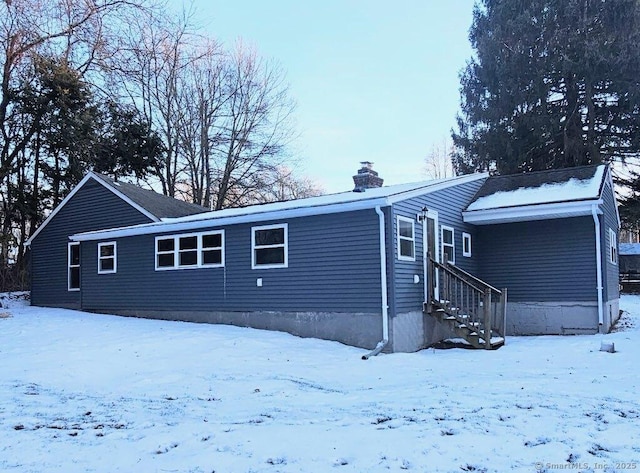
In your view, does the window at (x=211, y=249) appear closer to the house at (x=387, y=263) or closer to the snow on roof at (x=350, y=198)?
the house at (x=387, y=263)

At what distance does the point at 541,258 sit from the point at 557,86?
595 inches

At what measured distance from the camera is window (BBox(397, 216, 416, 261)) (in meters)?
10.5

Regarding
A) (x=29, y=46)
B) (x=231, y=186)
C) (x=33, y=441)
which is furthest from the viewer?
(x=231, y=186)

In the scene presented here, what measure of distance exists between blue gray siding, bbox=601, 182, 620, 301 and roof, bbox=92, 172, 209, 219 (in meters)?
12.0

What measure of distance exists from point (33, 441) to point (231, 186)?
25.9 meters

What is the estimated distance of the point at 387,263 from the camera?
1015 centimetres

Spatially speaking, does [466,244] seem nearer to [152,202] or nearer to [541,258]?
[541,258]

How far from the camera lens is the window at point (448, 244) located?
490 inches

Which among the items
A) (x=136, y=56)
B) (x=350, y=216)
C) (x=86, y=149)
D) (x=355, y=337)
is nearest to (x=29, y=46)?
(x=136, y=56)

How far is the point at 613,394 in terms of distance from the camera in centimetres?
596

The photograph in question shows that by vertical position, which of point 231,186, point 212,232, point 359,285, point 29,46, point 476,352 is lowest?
point 476,352

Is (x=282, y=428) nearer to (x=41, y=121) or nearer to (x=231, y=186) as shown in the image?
(x=41, y=121)

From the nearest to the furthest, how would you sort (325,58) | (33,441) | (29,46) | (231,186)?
(33,441) → (29,46) → (325,58) → (231,186)

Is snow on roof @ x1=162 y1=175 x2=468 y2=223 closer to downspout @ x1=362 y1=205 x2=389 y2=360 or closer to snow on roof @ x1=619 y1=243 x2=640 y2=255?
downspout @ x1=362 y1=205 x2=389 y2=360
